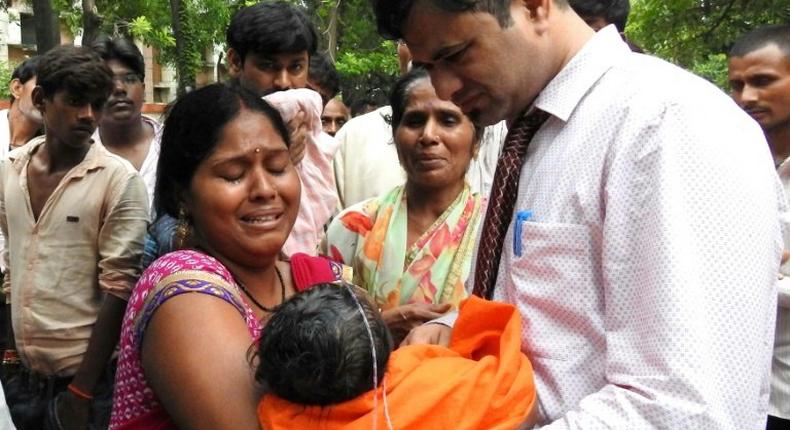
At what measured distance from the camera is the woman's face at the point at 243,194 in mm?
2111

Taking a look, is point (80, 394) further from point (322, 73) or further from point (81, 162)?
point (322, 73)

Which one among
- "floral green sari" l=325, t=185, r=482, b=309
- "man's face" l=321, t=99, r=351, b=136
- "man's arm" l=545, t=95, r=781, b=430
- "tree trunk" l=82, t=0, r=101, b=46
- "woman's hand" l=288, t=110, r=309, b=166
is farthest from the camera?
"tree trunk" l=82, t=0, r=101, b=46

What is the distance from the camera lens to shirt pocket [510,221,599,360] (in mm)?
1516

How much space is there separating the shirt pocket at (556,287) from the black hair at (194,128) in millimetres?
864

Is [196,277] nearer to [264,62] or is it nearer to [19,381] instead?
[264,62]

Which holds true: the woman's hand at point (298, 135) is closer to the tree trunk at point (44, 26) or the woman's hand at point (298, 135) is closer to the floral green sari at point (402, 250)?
the floral green sari at point (402, 250)

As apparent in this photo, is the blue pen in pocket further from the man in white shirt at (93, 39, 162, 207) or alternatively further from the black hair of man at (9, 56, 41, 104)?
the black hair of man at (9, 56, 41, 104)

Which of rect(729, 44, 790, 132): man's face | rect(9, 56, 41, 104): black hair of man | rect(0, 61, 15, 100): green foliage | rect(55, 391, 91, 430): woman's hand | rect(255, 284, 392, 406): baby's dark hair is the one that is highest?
rect(729, 44, 790, 132): man's face

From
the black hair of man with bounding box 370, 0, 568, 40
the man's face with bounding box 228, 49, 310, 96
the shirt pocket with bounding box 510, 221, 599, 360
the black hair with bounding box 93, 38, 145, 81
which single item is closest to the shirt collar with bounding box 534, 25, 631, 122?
the black hair of man with bounding box 370, 0, 568, 40

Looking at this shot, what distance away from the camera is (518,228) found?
1616mm

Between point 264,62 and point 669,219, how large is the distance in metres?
2.78

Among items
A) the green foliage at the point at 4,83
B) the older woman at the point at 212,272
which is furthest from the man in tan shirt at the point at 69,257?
the green foliage at the point at 4,83

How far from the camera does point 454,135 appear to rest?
3.27 metres

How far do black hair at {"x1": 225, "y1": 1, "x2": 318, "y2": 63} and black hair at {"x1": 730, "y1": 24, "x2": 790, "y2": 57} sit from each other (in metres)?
1.85
